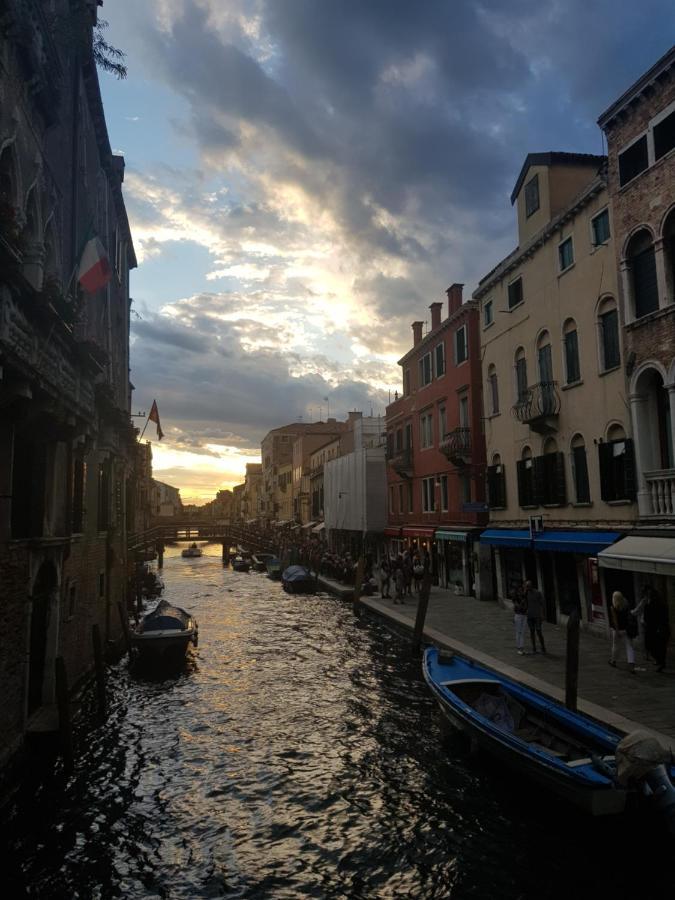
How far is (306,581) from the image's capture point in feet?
120

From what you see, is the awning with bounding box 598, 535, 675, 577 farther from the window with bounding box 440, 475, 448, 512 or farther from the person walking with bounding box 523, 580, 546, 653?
the window with bounding box 440, 475, 448, 512

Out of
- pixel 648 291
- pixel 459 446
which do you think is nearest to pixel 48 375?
pixel 648 291

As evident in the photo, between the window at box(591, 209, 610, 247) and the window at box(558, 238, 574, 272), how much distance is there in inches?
48.2

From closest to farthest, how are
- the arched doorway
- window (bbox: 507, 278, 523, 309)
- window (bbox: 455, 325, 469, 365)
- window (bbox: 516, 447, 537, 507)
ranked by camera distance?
the arched doorway
window (bbox: 516, 447, 537, 507)
window (bbox: 507, 278, 523, 309)
window (bbox: 455, 325, 469, 365)

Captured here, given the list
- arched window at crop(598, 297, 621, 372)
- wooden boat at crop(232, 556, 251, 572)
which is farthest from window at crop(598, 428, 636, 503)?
wooden boat at crop(232, 556, 251, 572)

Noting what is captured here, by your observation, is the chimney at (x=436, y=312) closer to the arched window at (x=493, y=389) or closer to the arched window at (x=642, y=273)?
the arched window at (x=493, y=389)

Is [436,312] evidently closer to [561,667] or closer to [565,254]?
[565,254]

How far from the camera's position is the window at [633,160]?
15430mm

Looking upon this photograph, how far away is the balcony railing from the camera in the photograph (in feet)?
46.6

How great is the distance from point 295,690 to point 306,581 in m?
20.7

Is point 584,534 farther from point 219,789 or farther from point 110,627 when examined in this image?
point 110,627

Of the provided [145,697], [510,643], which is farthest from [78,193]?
[510,643]

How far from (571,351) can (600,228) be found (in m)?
3.55

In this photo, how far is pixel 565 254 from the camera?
19438 mm
